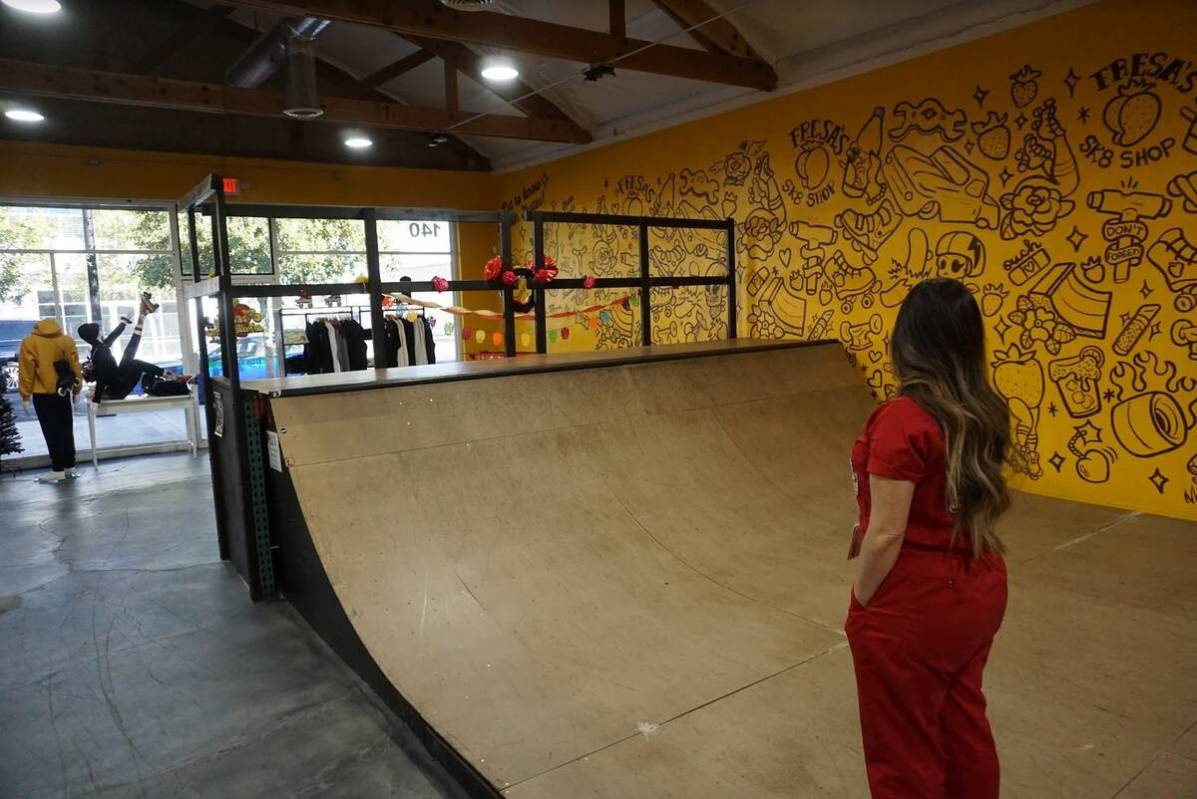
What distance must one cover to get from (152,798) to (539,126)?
760 cm

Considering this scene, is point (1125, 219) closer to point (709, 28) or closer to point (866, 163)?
point (866, 163)

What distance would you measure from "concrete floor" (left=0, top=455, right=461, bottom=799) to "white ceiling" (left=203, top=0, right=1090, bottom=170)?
5.05 metres

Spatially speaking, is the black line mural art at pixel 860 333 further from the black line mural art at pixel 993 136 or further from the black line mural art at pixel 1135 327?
the black line mural art at pixel 1135 327

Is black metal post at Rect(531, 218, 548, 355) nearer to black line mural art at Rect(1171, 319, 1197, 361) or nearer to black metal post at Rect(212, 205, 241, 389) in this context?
black metal post at Rect(212, 205, 241, 389)

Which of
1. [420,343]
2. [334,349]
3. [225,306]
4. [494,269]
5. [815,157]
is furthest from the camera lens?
[420,343]

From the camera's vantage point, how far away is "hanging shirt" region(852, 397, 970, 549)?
1.56 meters

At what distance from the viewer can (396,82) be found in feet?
31.9

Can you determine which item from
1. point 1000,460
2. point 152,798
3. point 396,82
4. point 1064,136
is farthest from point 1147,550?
point 396,82

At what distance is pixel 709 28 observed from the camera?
641 centimetres

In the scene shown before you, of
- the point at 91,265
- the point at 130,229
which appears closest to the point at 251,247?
the point at 130,229

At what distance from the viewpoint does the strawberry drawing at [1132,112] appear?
4.49 m

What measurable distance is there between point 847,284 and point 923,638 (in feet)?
17.0

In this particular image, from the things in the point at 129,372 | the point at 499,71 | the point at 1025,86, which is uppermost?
the point at 499,71

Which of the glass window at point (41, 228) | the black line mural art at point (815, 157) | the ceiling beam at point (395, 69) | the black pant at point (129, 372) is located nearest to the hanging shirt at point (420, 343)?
the ceiling beam at point (395, 69)
